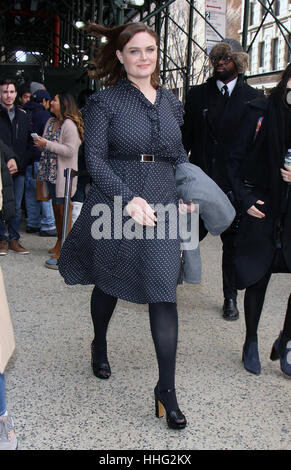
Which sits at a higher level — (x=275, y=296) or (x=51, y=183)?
(x=51, y=183)

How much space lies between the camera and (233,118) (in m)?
4.06

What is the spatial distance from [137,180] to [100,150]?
0.22 m

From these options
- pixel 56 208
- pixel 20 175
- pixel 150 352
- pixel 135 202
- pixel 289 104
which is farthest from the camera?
pixel 20 175

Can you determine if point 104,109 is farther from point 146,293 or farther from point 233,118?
point 233,118

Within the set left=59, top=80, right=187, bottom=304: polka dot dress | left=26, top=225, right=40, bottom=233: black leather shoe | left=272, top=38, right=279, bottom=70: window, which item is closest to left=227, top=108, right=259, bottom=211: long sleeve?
left=59, top=80, right=187, bottom=304: polka dot dress

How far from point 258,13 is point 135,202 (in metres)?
44.1

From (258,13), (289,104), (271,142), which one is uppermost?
(258,13)

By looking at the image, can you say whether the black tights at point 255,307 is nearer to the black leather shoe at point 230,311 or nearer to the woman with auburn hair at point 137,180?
the woman with auburn hair at point 137,180

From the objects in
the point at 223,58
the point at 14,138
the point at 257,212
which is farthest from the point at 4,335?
the point at 14,138

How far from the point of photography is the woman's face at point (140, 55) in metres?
2.67

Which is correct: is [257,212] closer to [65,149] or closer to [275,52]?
[65,149]

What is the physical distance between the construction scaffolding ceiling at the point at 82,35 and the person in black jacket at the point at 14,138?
138 cm

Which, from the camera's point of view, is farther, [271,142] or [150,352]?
[150,352]

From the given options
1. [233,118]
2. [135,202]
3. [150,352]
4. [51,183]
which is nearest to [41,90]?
[51,183]
